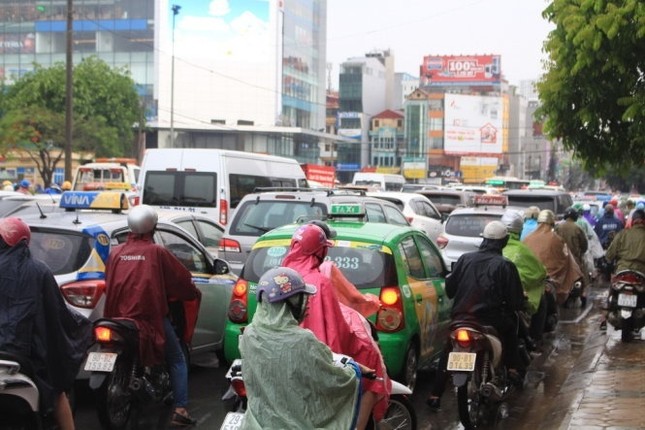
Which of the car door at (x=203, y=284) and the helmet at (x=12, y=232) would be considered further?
the car door at (x=203, y=284)

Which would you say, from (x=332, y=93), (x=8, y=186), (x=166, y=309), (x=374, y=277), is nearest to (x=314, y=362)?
(x=166, y=309)

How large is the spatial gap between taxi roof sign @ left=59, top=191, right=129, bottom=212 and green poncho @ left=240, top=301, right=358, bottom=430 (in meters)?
5.09

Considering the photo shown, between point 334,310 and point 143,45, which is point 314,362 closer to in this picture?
point 334,310

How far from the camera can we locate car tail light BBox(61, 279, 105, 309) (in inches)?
299

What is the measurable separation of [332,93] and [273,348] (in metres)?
144

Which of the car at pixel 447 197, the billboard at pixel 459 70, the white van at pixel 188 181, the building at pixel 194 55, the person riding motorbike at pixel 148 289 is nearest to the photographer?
the person riding motorbike at pixel 148 289

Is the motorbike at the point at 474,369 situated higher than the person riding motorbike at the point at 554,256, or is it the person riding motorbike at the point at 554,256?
the person riding motorbike at the point at 554,256

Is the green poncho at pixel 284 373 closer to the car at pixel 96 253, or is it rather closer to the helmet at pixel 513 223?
the car at pixel 96 253

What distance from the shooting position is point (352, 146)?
128 metres

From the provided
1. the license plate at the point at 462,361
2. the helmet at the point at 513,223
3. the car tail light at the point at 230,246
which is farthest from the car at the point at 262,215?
the license plate at the point at 462,361

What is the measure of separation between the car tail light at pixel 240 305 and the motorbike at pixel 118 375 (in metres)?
1.03

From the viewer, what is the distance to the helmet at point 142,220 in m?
7.26

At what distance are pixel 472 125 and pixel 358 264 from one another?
118 metres

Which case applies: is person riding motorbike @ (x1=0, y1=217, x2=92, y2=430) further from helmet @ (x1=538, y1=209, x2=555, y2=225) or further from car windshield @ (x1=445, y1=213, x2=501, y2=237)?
car windshield @ (x1=445, y1=213, x2=501, y2=237)
